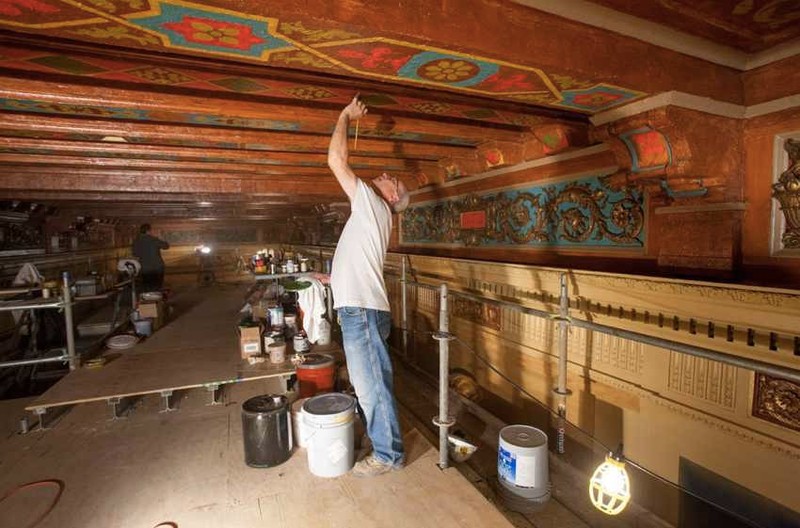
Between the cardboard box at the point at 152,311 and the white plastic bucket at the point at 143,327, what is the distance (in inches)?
7.6

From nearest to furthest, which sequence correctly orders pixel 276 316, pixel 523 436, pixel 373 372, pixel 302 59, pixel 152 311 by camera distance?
pixel 302 59
pixel 373 372
pixel 523 436
pixel 276 316
pixel 152 311

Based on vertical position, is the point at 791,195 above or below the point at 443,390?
above

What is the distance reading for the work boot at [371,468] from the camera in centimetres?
216

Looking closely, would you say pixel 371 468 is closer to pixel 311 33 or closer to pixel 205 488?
pixel 205 488

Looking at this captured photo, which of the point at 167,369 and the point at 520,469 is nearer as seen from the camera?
the point at 520,469

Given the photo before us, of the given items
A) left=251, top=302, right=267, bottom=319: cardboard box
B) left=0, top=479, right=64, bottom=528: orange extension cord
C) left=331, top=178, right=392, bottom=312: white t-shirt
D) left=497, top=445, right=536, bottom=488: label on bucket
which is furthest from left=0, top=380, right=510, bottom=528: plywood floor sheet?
left=251, top=302, right=267, bottom=319: cardboard box

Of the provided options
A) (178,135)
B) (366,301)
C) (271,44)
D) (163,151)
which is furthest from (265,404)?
(163,151)

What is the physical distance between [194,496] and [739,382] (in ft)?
10.5

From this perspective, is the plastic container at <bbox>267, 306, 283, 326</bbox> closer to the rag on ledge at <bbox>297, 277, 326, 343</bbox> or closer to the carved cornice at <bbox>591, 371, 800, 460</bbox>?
the rag on ledge at <bbox>297, 277, 326, 343</bbox>

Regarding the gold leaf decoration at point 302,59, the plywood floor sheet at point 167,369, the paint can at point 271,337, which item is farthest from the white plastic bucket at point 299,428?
the gold leaf decoration at point 302,59

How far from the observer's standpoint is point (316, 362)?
310 cm

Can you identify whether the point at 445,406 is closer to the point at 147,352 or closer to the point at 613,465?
the point at 613,465

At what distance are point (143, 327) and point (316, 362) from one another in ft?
10.2

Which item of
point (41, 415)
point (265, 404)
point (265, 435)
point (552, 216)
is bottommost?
point (41, 415)
